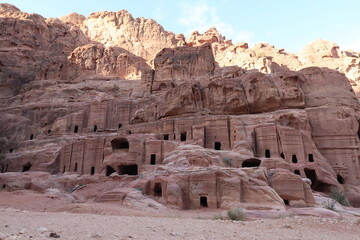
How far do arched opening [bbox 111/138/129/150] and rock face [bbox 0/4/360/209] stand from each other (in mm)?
141

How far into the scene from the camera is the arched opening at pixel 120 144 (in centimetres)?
3314

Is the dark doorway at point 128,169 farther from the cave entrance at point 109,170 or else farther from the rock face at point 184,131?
the cave entrance at point 109,170

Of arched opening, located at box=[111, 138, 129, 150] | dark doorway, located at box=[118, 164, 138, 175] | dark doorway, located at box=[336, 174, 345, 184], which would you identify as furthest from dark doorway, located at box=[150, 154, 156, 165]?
dark doorway, located at box=[336, 174, 345, 184]

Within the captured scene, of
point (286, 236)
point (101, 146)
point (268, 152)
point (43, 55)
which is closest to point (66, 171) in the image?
point (101, 146)

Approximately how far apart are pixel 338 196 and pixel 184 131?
684 inches

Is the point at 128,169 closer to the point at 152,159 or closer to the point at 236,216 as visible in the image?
the point at 152,159

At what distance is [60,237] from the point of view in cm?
891

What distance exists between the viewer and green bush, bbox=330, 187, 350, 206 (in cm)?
2652

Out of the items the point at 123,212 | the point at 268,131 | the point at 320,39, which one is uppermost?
the point at 320,39

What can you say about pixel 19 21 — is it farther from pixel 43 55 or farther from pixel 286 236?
pixel 286 236

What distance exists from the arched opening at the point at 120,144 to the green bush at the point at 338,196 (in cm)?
2160

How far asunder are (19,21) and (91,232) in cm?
8434

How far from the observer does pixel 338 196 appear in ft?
89.4

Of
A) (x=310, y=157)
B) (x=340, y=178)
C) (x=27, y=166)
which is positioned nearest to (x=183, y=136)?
(x=310, y=157)
